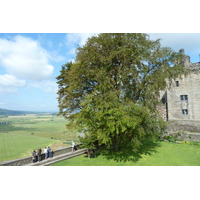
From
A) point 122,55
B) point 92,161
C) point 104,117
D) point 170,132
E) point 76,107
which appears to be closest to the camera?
point 104,117

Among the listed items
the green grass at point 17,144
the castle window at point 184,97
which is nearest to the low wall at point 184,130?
the castle window at point 184,97

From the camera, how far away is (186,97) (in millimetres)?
21953

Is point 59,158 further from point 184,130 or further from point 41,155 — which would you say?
point 184,130

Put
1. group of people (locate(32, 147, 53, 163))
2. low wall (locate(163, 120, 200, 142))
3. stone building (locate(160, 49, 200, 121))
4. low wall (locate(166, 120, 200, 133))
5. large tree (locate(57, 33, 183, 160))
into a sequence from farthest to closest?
stone building (locate(160, 49, 200, 121)) → low wall (locate(166, 120, 200, 133)) → low wall (locate(163, 120, 200, 142)) → large tree (locate(57, 33, 183, 160)) → group of people (locate(32, 147, 53, 163))

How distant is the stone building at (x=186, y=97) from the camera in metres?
20.8

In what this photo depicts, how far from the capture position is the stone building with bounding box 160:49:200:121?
2083 centimetres

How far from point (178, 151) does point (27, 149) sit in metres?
15.7

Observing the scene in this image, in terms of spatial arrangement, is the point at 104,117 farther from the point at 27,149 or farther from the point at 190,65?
the point at 190,65

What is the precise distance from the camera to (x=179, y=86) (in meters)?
22.7

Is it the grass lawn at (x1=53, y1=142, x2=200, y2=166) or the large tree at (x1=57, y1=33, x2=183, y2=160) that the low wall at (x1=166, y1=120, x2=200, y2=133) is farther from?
the large tree at (x1=57, y1=33, x2=183, y2=160)

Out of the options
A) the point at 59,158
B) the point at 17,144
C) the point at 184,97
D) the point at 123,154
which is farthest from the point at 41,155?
the point at 184,97

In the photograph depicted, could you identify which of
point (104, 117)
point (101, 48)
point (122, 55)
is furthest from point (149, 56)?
point (104, 117)

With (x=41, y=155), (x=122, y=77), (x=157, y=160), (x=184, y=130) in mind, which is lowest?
(x=157, y=160)

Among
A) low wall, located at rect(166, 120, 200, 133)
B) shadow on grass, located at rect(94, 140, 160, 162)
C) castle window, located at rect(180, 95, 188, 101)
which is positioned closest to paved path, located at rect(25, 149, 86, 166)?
shadow on grass, located at rect(94, 140, 160, 162)
